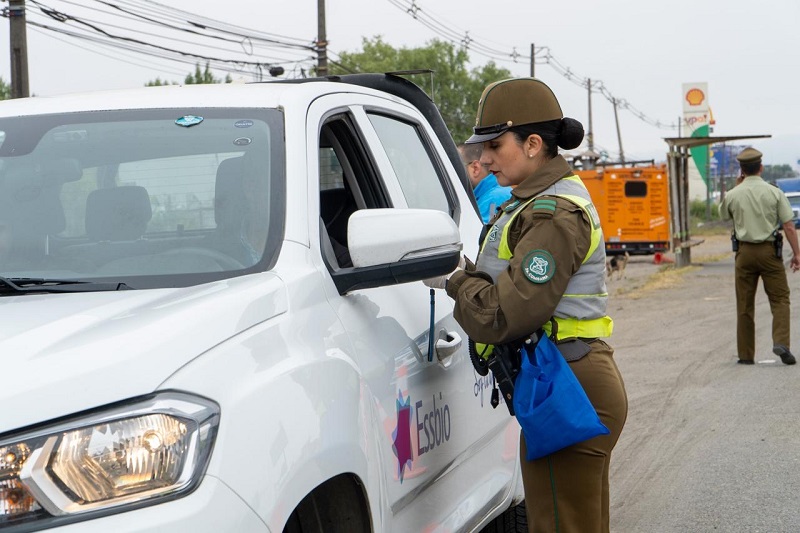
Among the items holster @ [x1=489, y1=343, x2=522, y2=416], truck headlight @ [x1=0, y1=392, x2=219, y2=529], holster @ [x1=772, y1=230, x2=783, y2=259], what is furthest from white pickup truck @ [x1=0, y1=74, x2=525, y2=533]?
holster @ [x1=772, y1=230, x2=783, y2=259]

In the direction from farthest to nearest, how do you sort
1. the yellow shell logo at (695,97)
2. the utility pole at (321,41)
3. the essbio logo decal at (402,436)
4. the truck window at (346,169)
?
1. the yellow shell logo at (695,97)
2. the utility pole at (321,41)
3. the truck window at (346,169)
4. the essbio logo decal at (402,436)

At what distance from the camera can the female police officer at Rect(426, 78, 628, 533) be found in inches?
127

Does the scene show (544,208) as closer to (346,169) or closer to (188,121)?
(346,169)

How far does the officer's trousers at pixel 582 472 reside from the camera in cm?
338

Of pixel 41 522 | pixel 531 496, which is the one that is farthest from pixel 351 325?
pixel 41 522

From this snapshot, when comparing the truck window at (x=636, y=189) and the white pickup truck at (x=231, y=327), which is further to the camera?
the truck window at (x=636, y=189)

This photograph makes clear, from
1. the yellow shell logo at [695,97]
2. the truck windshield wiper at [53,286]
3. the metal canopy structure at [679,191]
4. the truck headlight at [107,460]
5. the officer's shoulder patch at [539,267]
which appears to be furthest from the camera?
the yellow shell logo at [695,97]

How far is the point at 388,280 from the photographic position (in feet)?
9.82

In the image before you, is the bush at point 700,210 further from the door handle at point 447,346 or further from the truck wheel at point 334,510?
the truck wheel at point 334,510

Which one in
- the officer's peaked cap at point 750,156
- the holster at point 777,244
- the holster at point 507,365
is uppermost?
the officer's peaked cap at point 750,156

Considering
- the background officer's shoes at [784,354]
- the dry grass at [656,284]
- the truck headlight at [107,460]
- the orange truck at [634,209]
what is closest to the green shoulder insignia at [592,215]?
the truck headlight at [107,460]

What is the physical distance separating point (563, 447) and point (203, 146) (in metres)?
1.40

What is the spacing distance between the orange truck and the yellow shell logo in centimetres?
1911

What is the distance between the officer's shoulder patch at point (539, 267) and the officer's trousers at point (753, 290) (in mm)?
7864
